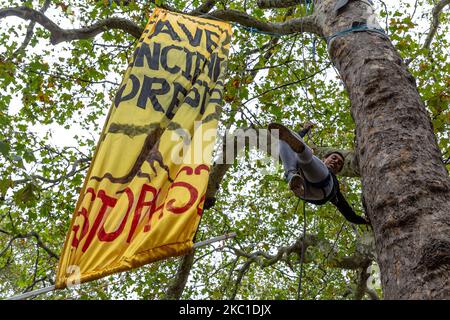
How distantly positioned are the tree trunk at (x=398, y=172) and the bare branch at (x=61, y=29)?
10.1 feet

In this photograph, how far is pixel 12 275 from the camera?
10.3m

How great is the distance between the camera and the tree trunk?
1.55 m

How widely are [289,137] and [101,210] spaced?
1.56 metres

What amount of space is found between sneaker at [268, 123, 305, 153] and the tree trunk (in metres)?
0.59

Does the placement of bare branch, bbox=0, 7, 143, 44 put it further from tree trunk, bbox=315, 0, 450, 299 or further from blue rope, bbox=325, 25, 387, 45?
tree trunk, bbox=315, 0, 450, 299

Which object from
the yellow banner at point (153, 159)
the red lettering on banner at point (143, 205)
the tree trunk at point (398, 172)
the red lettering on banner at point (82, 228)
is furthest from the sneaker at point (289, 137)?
the red lettering on banner at point (82, 228)

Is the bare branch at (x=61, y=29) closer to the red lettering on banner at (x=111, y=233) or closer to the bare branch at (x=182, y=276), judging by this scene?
the bare branch at (x=182, y=276)

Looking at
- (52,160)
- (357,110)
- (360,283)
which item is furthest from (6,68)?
(360,283)

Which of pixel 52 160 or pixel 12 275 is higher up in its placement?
pixel 52 160

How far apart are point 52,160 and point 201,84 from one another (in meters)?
4.53

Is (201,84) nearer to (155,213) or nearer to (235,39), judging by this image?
(155,213)

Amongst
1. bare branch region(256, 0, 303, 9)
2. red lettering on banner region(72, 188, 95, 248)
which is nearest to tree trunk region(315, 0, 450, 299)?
red lettering on banner region(72, 188, 95, 248)

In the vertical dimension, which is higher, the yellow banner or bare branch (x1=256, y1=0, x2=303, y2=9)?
bare branch (x1=256, y1=0, x2=303, y2=9)

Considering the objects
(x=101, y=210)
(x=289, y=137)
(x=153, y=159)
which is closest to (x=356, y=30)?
(x=289, y=137)
